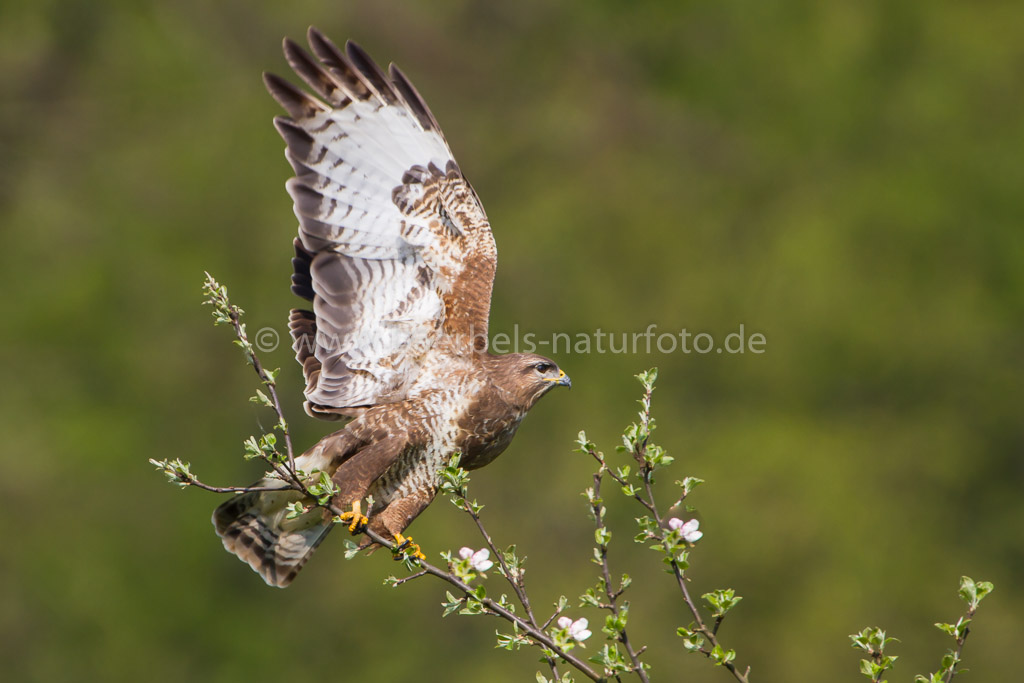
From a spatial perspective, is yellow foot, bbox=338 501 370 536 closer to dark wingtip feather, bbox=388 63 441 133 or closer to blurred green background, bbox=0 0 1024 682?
dark wingtip feather, bbox=388 63 441 133

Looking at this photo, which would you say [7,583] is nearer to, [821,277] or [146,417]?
[146,417]

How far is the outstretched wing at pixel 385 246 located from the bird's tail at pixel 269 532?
2.23 ft

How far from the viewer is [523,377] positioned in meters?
4.98

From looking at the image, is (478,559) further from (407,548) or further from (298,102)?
(298,102)

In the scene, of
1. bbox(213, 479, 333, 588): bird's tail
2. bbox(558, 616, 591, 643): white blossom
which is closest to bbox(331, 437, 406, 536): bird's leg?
bbox(213, 479, 333, 588): bird's tail

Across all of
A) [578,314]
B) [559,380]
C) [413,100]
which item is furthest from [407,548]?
[578,314]

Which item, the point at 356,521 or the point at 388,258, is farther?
the point at 388,258

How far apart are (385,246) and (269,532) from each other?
158 centimetres

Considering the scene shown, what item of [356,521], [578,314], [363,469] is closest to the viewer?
[356,521]

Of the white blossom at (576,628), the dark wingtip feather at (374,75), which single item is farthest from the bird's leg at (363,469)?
the dark wingtip feather at (374,75)

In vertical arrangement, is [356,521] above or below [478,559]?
below

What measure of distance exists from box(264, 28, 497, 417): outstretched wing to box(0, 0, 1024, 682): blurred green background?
29.5 feet

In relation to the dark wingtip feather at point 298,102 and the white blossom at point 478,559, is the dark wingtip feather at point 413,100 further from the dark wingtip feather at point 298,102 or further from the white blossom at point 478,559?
the white blossom at point 478,559

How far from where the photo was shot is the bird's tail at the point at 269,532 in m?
5.37
